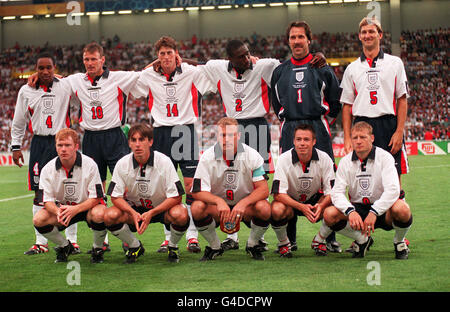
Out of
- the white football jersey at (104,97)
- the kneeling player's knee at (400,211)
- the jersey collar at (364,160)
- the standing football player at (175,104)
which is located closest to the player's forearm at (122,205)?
the standing football player at (175,104)

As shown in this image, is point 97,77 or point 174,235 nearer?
point 174,235

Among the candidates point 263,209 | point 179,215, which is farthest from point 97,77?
point 263,209

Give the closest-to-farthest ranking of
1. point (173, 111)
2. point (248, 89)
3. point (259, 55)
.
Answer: point (248, 89), point (173, 111), point (259, 55)

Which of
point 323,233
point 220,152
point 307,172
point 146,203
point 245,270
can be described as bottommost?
point 245,270

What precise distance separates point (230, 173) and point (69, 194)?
154cm

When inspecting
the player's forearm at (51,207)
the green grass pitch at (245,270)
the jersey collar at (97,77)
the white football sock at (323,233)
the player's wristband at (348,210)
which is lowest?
the green grass pitch at (245,270)

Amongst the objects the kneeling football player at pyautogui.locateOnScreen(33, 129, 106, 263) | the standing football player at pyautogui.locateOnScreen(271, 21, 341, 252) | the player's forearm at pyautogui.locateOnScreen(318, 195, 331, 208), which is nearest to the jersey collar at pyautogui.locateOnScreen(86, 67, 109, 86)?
the kneeling football player at pyautogui.locateOnScreen(33, 129, 106, 263)

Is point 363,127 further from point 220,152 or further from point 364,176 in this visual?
point 220,152

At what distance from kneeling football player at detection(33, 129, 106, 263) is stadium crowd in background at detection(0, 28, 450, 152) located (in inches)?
712

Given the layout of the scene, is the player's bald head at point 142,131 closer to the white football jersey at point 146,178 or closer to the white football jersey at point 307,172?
the white football jersey at point 146,178

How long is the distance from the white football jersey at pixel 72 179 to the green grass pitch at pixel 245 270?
2.09 ft

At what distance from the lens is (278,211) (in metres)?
5.48

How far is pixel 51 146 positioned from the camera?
6.61 m

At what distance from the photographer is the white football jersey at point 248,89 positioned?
6320 millimetres
